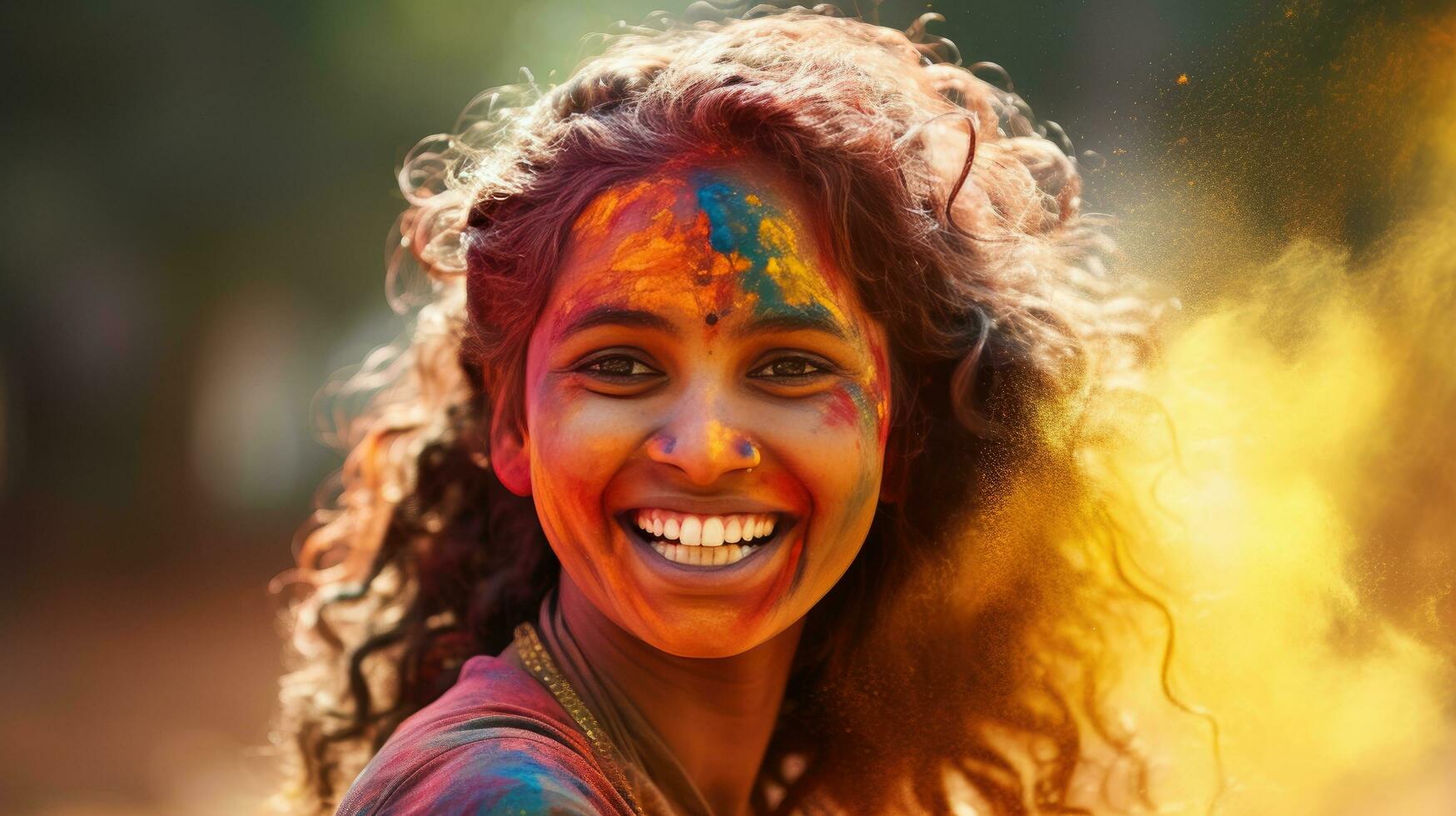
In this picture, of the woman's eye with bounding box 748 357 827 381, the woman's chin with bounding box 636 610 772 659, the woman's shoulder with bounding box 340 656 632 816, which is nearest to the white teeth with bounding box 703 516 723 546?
the woman's chin with bounding box 636 610 772 659

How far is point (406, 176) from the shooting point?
269 cm

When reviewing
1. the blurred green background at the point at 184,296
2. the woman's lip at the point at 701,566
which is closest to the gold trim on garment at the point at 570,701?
→ the woman's lip at the point at 701,566

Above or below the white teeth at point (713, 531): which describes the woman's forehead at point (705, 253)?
above

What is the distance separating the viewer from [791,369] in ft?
6.64

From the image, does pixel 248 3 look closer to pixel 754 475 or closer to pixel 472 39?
pixel 472 39

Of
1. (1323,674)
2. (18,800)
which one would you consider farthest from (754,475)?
(18,800)

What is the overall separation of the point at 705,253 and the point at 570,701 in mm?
710

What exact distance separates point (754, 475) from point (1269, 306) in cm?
154

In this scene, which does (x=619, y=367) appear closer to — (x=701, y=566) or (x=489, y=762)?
(x=701, y=566)

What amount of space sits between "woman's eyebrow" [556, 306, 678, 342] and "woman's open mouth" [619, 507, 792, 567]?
0.86 feet

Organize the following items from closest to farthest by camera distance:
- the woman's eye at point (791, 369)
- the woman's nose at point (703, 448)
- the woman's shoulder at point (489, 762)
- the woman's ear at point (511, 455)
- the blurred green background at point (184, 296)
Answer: the woman's shoulder at point (489, 762)
the woman's nose at point (703, 448)
the woman's eye at point (791, 369)
the woman's ear at point (511, 455)
the blurred green background at point (184, 296)

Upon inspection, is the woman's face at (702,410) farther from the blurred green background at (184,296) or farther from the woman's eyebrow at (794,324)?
the blurred green background at (184,296)

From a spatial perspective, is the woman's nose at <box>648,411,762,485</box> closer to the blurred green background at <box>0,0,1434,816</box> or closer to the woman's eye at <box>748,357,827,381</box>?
the woman's eye at <box>748,357,827,381</box>

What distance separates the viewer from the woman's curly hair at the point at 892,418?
2127 millimetres
